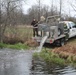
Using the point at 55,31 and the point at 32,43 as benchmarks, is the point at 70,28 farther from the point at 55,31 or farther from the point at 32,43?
the point at 32,43

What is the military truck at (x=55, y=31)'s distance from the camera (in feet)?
76.1

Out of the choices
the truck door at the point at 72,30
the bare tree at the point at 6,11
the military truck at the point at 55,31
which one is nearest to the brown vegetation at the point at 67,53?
the military truck at the point at 55,31

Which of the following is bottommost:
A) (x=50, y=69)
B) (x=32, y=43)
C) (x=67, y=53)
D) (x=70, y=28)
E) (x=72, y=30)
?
(x=32, y=43)

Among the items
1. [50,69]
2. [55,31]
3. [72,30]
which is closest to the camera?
[50,69]

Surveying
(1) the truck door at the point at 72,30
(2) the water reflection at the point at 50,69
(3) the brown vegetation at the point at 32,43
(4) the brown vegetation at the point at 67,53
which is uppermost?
(1) the truck door at the point at 72,30

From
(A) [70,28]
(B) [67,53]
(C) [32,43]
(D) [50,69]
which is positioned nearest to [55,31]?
(A) [70,28]

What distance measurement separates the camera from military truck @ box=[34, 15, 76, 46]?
A: 2319 centimetres

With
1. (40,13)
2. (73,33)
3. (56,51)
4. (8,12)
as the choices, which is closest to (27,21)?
(40,13)

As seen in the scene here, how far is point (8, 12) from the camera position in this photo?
2927 centimetres

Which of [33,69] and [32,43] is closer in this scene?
[33,69]

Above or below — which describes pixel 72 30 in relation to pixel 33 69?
above

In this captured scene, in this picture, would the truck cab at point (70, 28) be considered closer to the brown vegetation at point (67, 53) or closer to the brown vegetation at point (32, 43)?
the brown vegetation at point (32, 43)

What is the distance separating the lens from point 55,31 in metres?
23.1

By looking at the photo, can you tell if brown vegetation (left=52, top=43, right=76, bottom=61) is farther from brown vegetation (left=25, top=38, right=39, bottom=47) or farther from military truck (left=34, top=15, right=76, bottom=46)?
brown vegetation (left=25, top=38, right=39, bottom=47)
